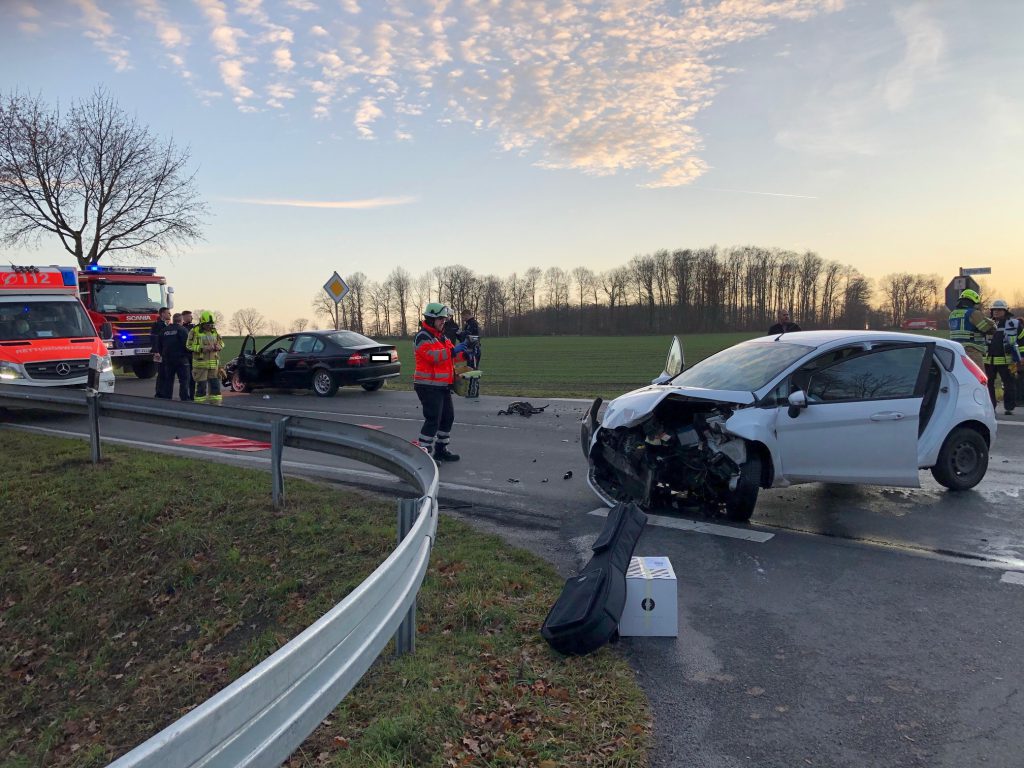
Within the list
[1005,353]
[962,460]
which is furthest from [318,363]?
[1005,353]

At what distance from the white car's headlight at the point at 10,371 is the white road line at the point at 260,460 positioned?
1.50 metres

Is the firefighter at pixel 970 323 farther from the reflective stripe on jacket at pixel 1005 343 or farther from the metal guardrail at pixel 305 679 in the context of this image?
the metal guardrail at pixel 305 679

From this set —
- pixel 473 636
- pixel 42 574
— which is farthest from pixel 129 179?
pixel 473 636

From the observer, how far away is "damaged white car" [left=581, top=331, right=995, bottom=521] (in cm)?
606

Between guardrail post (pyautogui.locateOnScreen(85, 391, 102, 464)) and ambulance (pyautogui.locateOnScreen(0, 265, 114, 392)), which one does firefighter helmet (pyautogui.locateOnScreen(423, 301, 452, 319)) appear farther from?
ambulance (pyautogui.locateOnScreen(0, 265, 114, 392))

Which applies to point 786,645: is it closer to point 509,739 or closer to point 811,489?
point 509,739

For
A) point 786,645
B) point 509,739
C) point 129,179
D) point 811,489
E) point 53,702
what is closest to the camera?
point 509,739

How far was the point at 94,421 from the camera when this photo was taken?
8.20 meters

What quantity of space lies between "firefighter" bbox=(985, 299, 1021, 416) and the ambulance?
15.0 metres

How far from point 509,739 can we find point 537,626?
106 centimetres

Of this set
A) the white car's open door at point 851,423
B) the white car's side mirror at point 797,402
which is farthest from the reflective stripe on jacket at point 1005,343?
the white car's side mirror at point 797,402

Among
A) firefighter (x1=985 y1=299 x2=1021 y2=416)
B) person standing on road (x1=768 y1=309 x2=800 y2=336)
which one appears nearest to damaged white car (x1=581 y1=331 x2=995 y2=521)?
person standing on road (x1=768 y1=309 x2=800 y2=336)

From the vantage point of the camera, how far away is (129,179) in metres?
27.6

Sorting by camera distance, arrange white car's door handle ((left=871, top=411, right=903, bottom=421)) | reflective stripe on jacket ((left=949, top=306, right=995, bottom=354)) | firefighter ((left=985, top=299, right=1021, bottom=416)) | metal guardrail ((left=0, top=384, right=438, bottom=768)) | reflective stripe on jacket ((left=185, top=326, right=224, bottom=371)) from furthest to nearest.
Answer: reflective stripe on jacket ((left=185, top=326, right=224, bottom=371)) → reflective stripe on jacket ((left=949, top=306, right=995, bottom=354)) → firefighter ((left=985, top=299, right=1021, bottom=416)) → white car's door handle ((left=871, top=411, right=903, bottom=421)) → metal guardrail ((left=0, top=384, right=438, bottom=768))
